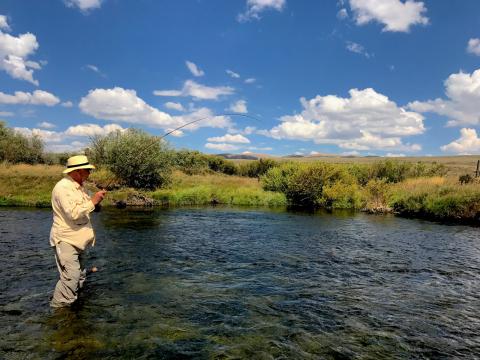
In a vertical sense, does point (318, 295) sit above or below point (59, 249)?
below

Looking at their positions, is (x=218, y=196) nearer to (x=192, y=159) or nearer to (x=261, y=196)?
(x=261, y=196)

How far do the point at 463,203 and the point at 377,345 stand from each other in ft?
71.7

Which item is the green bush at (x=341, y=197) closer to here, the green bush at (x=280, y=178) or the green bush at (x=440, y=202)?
the green bush at (x=440, y=202)

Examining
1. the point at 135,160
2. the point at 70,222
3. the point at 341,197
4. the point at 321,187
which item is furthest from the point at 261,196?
the point at 70,222

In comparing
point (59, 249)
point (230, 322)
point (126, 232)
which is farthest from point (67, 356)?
point (126, 232)

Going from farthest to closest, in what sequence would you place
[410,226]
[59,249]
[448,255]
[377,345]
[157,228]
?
1. [410,226]
2. [157,228]
3. [448,255]
4. [59,249]
5. [377,345]

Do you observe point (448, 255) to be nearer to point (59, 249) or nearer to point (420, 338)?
point (420, 338)

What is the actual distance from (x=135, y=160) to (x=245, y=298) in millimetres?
25149

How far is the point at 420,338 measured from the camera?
7141mm

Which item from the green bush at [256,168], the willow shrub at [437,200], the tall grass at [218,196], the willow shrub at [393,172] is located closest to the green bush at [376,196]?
the willow shrub at [437,200]

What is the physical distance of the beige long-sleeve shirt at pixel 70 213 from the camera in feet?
23.4

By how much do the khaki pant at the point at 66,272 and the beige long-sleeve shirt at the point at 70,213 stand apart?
13 centimetres

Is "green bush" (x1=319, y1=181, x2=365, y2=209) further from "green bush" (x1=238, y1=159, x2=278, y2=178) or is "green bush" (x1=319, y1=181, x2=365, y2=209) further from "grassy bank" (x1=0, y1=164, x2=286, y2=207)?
"green bush" (x1=238, y1=159, x2=278, y2=178)

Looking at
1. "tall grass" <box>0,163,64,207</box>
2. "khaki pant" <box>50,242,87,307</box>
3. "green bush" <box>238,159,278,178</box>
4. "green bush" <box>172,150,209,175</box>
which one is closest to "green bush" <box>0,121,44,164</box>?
"tall grass" <box>0,163,64,207</box>
